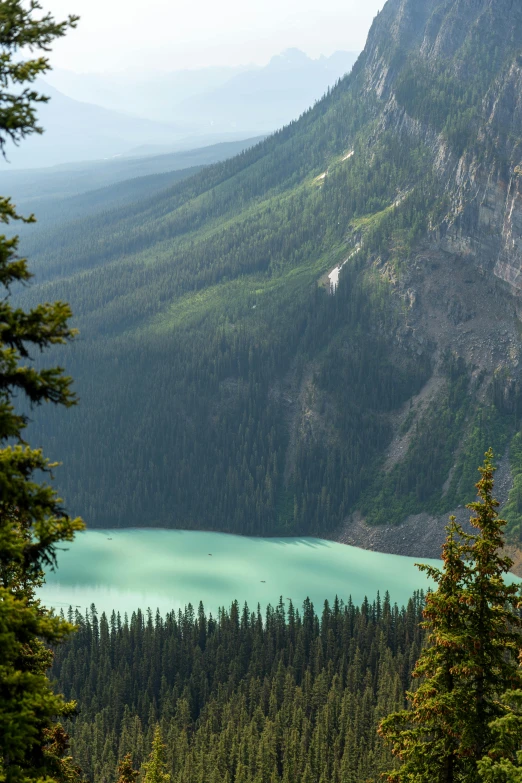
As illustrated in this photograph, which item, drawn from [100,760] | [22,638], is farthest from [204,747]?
[22,638]

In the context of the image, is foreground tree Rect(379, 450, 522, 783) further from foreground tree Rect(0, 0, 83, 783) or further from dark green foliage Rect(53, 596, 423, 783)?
dark green foliage Rect(53, 596, 423, 783)

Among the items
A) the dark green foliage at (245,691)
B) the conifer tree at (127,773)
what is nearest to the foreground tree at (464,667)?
the conifer tree at (127,773)

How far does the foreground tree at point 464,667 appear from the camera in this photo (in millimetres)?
26641

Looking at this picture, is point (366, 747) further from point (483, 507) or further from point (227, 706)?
point (483, 507)

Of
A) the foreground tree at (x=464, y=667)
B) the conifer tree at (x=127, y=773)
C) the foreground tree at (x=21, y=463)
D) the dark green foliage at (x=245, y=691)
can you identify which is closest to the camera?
the foreground tree at (x=21, y=463)

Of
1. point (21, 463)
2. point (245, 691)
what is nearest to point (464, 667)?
point (21, 463)

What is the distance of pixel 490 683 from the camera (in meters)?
26.9

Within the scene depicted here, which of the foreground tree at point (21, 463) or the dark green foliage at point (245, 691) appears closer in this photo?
the foreground tree at point (21, 463)

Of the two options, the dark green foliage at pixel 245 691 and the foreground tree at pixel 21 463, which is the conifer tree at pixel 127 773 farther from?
the dark green foliage at pixel 245 691

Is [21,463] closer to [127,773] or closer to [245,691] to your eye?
[127,773]

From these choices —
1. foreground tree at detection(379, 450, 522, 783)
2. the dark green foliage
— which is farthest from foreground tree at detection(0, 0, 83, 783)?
the dark green foliage

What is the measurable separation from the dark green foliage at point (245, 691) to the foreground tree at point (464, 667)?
69233mm

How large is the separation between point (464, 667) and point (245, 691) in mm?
113468

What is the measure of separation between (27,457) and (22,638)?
3702mm
